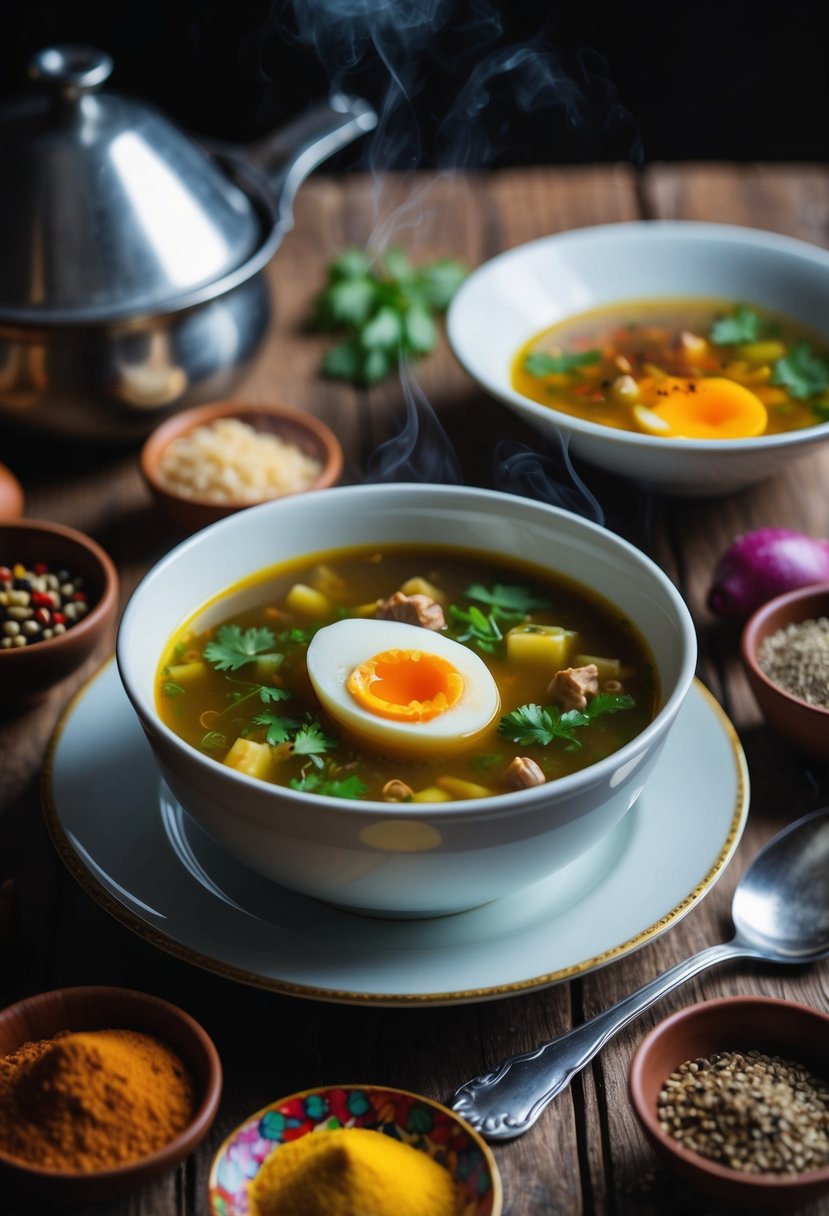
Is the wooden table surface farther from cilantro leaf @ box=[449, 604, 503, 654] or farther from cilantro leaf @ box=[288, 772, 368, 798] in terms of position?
cilantro leaf @ box=[449, 604, 503, 654]

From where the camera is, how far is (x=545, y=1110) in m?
1.89

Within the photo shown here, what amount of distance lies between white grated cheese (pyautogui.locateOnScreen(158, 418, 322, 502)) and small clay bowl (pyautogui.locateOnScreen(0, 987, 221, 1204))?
1.37m

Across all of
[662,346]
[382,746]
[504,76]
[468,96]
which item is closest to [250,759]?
[382,746]

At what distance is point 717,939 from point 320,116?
240 centimetres

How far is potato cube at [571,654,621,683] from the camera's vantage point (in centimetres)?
227

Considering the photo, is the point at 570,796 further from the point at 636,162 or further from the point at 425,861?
the point at 636,162

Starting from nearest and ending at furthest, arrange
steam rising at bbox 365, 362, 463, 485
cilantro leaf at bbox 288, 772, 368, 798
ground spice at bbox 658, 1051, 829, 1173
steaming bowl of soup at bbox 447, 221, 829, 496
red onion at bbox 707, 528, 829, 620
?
1. ground spice at bbox 658, 1051, 829, 1173
2. cilantro leaf at bbox 288, 772, 368, 798
3. red onion at bbox 707, 528, 829, 620
4. steaming bowl of soup at bbox 447, 221, 829, 496
5. steam rising at bbox 365, 362, 463, 485

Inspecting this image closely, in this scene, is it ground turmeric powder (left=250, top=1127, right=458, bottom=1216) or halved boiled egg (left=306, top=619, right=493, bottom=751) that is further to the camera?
halved boiled egg (left=306, top=619, right=493, bottom=751)

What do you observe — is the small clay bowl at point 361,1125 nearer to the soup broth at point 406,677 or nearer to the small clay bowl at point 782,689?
the soup broth at point 406,677

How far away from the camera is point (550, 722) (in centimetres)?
217

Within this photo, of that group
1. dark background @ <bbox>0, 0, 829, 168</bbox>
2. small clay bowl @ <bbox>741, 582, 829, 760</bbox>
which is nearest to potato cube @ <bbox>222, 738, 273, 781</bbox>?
small clay bowl @ <bbox>741, 582, 829, 760</bbox>

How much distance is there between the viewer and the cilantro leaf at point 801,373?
131 inches

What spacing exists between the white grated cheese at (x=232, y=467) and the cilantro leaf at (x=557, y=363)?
2.09ft

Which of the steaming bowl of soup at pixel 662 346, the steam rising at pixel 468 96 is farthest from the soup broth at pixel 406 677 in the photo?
the steam rising at pixel 468 96
